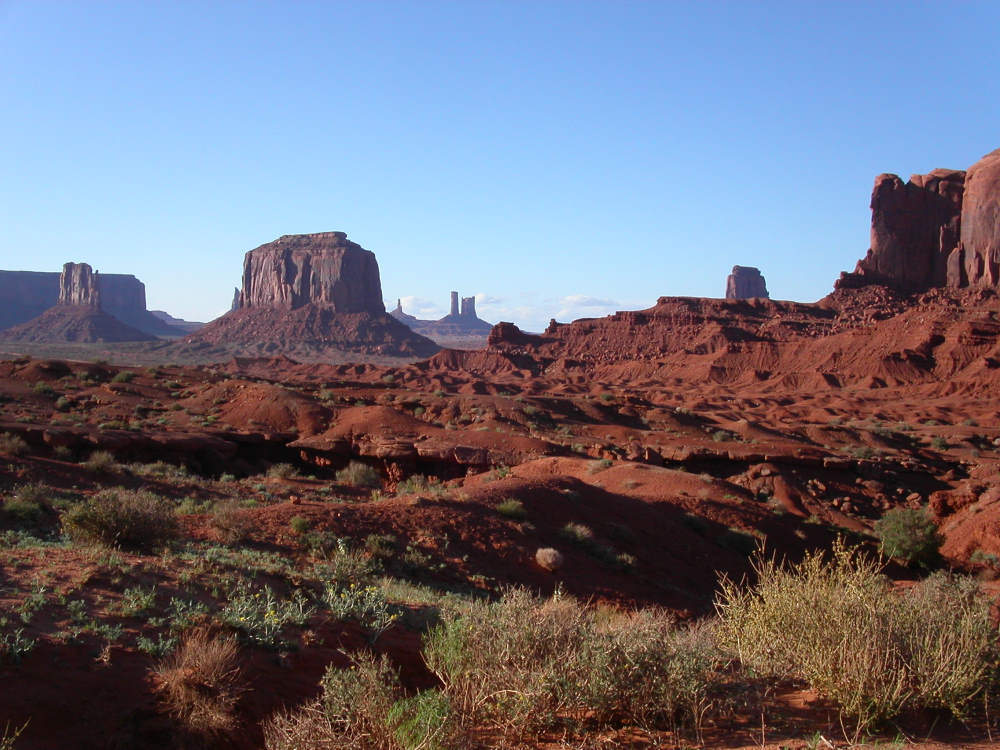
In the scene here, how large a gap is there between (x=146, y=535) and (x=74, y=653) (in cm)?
447

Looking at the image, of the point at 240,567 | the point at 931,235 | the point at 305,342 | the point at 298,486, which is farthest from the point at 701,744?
the point at 305,342

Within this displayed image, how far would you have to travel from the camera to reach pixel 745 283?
141 metres

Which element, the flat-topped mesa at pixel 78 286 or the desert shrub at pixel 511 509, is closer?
the desert shrub at pixel 511 509

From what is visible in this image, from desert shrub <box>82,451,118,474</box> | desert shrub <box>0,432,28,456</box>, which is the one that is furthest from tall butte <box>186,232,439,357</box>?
desert shrub <box>82,451,118,474</box>

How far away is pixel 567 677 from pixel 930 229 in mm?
98164

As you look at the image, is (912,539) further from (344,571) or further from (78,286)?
(78,286)

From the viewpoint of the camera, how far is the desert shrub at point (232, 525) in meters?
11.8

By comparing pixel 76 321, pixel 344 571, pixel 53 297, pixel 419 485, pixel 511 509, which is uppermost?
pixel 53 297

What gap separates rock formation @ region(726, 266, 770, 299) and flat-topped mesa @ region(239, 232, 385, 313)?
Result: 2529 inches

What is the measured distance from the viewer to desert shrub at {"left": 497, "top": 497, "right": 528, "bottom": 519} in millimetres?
15562

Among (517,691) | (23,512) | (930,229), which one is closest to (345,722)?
(517,691)

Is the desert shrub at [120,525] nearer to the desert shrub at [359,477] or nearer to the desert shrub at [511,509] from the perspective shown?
the desert shrub at [511,509]

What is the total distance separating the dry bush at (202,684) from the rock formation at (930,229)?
9488 centimetres

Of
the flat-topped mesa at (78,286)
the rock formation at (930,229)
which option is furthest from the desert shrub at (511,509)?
the flat-topped mesa at (78,286)
